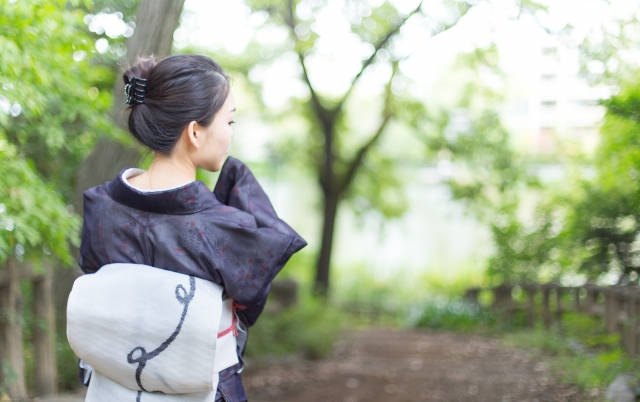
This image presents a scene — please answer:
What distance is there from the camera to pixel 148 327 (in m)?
1.37

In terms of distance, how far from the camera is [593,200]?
5633 millimetres

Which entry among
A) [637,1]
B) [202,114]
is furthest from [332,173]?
[202,114]

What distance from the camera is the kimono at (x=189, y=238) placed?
1438 mm

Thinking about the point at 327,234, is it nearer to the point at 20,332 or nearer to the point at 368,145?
the point at 368,145

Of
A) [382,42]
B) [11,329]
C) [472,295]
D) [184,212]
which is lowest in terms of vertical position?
[472,295]

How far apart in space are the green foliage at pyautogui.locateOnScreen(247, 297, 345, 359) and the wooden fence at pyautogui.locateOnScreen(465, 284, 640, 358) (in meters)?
2.51

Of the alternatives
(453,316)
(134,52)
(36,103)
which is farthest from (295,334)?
(36,103)

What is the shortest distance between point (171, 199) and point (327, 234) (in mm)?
8280

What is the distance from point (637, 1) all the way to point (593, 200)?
234 cm

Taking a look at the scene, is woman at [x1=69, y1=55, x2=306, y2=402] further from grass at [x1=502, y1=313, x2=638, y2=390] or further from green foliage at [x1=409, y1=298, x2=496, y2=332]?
green foliage at [x1=409, y1=298, x2=496, y2=332]

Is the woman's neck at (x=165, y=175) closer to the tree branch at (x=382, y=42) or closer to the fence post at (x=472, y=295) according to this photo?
the tree branch at (x=382, y=42)

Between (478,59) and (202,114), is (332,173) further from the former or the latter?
(202,114)

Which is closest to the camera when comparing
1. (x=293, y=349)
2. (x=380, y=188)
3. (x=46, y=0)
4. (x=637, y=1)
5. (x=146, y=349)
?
(x=146, y=349)

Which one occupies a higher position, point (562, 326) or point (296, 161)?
point (296, 161)
